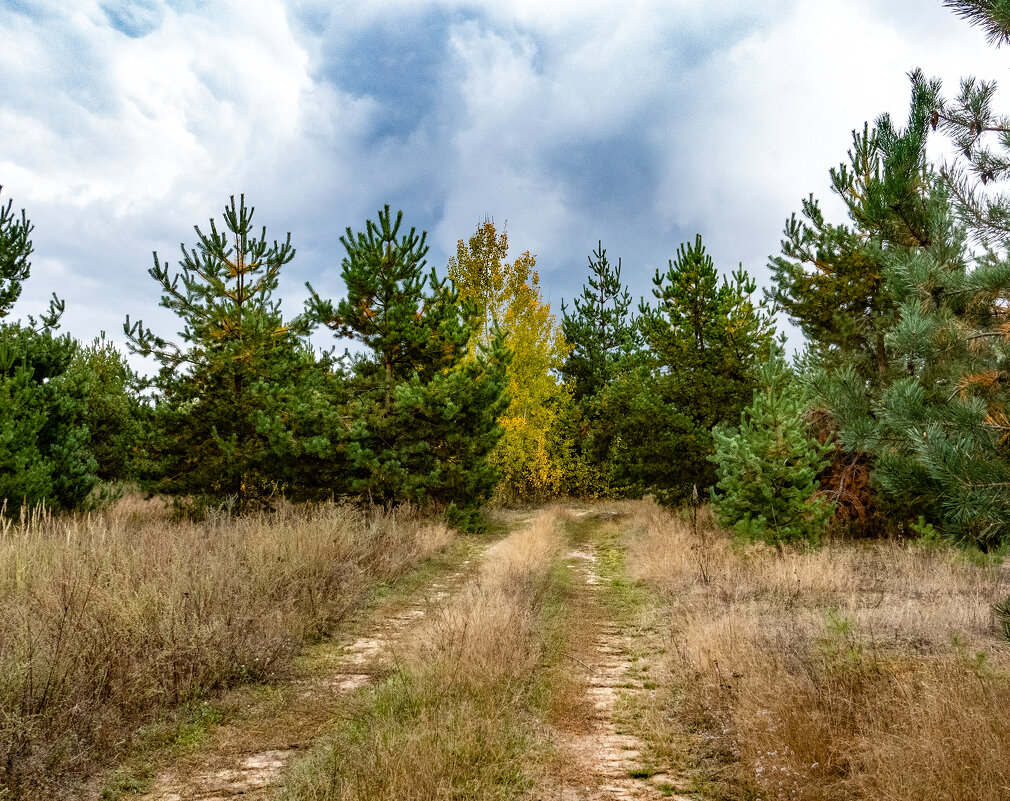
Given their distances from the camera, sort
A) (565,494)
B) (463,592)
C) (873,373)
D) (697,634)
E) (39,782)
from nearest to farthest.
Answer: (39,782)
(697,634)
(463,592)
(873,373)
(565,494)

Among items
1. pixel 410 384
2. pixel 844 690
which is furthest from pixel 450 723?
pixel 410 384

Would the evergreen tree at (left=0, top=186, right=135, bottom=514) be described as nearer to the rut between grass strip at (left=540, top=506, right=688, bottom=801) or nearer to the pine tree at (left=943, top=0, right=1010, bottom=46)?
the rut between grass strip at (left=540, top=506, right=688, bottom=801)

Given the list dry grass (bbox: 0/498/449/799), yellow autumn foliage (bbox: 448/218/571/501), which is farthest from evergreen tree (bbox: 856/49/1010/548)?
yellow autumn foliage (bbox: 448/218/571/501)

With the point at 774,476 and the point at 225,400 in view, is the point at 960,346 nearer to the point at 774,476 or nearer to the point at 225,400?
the point at 774,476

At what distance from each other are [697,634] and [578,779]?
8.47 ft

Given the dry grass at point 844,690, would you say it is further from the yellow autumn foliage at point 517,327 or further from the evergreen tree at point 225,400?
the yellow autumn foliage at point 517,327

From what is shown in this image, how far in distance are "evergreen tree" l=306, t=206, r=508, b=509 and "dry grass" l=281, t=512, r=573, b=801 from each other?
718 centimetres

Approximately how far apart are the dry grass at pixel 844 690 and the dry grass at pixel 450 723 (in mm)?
1151

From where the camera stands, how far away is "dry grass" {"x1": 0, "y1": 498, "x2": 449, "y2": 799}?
3688 mm

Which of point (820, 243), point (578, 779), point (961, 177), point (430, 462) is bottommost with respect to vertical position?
point (578, 779)

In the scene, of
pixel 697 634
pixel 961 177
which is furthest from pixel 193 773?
pixel 961 177

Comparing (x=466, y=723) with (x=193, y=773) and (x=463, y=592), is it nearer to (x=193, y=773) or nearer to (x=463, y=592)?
(x=193, y=773)

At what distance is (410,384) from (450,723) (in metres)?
10.5

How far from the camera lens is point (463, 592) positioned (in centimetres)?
842
